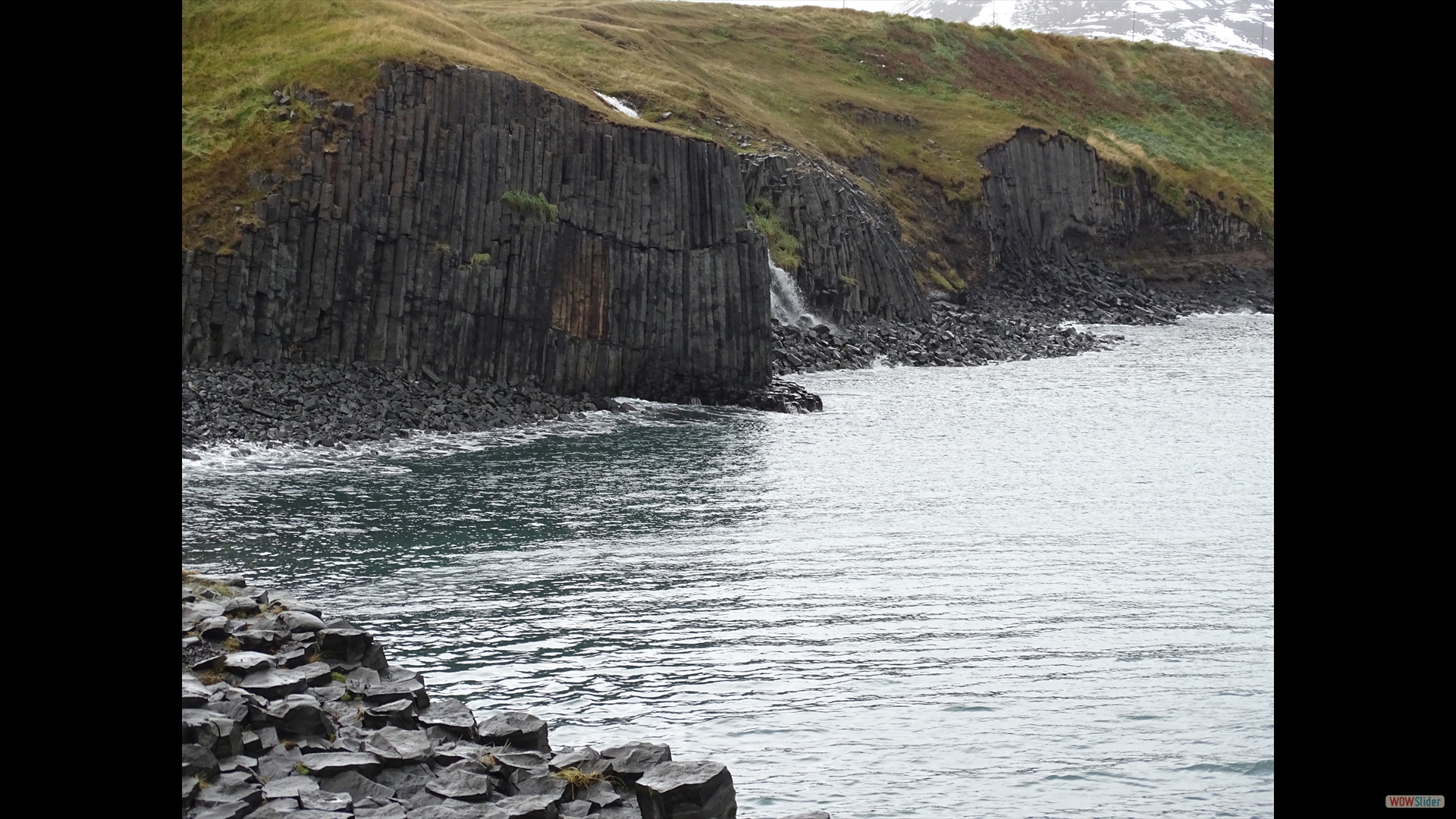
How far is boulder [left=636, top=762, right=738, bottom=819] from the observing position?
9016mm

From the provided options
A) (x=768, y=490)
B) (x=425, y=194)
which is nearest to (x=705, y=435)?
(x=768, y=490)

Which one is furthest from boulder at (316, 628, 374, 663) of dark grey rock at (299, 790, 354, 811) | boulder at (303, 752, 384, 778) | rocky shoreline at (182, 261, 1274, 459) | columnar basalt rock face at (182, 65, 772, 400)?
columnar basalt rock face at (182, 65, 772, 400)

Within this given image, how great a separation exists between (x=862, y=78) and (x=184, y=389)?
55.2 m

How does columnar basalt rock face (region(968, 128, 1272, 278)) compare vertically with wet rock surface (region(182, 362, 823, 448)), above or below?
above

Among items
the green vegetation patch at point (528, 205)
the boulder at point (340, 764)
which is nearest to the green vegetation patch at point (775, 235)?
the green vegetation patch at point (528, 205)

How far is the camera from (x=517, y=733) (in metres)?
9.98

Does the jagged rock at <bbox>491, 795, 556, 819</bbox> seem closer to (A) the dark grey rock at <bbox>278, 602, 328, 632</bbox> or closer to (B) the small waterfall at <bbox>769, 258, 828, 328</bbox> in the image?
(A) the dark grey rock at <bbox>278, 602, 328, 632</bbox>

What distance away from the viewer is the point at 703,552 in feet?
66.2

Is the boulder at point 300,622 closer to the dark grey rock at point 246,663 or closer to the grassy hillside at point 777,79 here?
the dark grey rock at point 246,663

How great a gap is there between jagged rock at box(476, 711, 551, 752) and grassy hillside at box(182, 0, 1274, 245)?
73.4 feet

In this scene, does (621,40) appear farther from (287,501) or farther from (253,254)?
(287,501)

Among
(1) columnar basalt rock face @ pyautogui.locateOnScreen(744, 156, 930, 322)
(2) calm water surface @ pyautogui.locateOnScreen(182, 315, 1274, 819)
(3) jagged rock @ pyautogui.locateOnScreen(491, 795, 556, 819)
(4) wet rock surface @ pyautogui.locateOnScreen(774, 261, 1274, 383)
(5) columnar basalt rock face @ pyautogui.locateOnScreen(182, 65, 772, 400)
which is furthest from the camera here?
(1) columnar basalt rock face @ pyautogui.locateOnScreen(744, 156, 930, 322)

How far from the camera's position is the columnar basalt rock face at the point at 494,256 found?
30.8 meters

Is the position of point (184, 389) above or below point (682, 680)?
above
